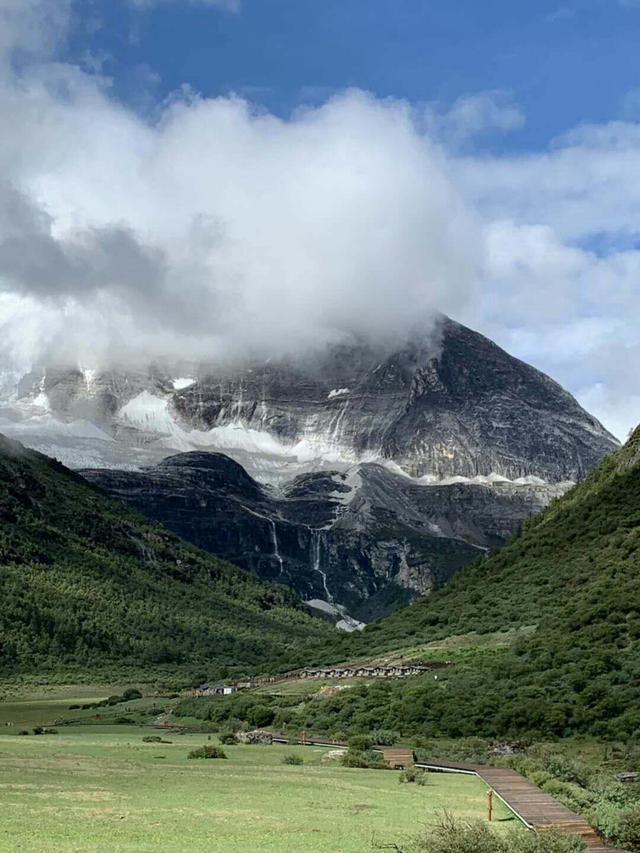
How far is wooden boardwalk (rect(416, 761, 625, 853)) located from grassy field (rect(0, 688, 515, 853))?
0.64 metres

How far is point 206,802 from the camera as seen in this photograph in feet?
98.2

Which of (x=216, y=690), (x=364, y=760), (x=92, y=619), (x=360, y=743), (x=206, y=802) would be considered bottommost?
(x=206, y=802)

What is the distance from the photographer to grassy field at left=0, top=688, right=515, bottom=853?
24.0 meters

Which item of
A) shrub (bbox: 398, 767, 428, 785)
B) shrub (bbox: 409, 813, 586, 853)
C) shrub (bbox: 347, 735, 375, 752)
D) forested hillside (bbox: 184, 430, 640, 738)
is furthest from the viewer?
forested hillside (bbox: 184, 430, 640, 738)

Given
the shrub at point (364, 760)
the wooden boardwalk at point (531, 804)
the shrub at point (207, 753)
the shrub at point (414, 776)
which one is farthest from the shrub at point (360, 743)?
the shrub at point (414, 776)

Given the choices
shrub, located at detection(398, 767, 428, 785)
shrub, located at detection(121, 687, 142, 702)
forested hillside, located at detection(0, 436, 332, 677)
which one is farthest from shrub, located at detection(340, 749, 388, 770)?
forested hillside, located at detection(0, 436, 332, 677)

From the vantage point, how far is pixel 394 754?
149ft

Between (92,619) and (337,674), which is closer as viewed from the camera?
(337,674)

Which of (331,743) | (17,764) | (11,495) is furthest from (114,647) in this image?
(17,764)

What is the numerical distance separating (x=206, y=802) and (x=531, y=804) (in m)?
9.04

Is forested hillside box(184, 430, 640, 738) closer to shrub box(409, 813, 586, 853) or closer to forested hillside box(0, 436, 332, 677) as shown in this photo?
forested hillside box(0, 436, 332, 677)

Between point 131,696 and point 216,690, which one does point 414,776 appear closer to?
point 216,690

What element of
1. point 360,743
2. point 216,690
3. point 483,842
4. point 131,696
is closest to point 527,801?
point 483,842

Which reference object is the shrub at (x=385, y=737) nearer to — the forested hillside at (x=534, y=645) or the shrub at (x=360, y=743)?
the shrub at (x=360, y=743)
